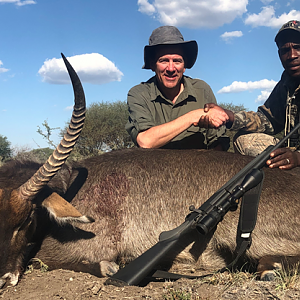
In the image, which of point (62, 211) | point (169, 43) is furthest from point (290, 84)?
point (62, 211)

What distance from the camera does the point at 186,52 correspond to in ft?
17.4

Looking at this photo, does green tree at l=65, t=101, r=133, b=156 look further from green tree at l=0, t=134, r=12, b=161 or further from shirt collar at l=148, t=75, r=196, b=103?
shirt collar at l=148, t=75, r=196, b=103

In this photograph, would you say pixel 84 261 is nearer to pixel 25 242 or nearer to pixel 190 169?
pixel 25 242

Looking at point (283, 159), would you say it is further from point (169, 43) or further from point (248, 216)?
point (169, 43)

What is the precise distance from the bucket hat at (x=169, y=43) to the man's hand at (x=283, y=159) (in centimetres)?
237

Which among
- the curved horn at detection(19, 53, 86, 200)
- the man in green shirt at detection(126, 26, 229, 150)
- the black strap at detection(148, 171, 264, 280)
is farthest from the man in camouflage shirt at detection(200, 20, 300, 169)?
the curved horn at detection(19, 53, 86, 200)

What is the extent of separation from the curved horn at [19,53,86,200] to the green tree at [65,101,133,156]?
45.0 feet

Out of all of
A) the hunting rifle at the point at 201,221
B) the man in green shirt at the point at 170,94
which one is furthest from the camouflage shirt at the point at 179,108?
the hunting rifle at the point at 201,221

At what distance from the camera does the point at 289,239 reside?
10.2 feet

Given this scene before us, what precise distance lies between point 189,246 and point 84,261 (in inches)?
43.7

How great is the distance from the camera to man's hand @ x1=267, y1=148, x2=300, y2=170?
11.4 feet

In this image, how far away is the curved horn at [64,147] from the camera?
8.83 ft

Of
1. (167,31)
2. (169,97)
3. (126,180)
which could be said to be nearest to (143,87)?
(169,97)

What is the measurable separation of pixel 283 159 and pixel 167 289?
1.95 meters
